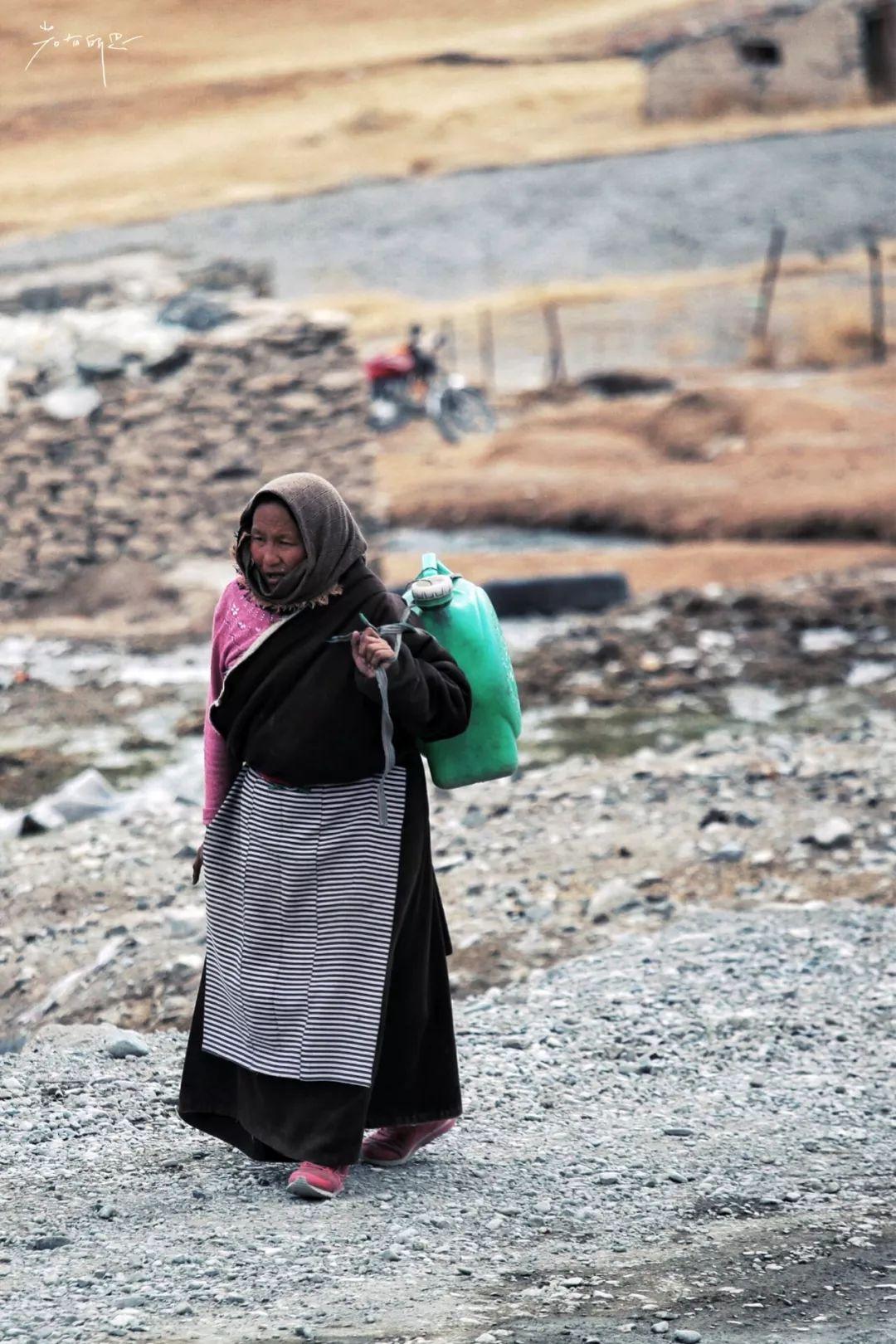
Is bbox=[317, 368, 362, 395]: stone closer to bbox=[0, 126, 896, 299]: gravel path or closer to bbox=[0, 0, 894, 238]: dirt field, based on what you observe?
bbox=[0, 126, 896, 299]: gravel path

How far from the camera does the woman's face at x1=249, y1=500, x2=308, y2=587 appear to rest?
310 centimetres

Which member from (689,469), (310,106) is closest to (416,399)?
(689,469)

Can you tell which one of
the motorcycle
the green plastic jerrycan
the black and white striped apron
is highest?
the green plastic jerrycan

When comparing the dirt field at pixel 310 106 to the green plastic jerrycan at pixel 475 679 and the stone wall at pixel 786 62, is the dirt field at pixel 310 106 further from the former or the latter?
the green plastic jerrycan at pixel 475 679

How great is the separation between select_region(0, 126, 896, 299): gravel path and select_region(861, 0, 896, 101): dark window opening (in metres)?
2.24

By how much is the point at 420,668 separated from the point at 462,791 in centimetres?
383

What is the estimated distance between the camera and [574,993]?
183 inches

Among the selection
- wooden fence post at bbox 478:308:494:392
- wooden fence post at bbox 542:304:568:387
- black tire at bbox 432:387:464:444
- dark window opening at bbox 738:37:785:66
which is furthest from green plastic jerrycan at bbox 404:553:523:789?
dark window opening at bbox 738:37:785:66

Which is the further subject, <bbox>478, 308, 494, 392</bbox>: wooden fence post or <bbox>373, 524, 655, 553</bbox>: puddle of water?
<bbox>478, 308, 494, 392</bbox>: wooden fence post

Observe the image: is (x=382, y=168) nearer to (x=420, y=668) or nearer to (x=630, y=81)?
(x=630, y=81)

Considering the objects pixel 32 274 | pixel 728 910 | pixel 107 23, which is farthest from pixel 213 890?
pixel 107 23

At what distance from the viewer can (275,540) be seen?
3.12 metres

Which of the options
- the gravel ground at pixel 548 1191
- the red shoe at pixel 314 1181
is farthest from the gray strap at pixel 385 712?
the gravel ground at pixel 548 1191

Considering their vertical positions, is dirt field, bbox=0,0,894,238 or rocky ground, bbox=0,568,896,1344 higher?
dirt field, bbox=0,0,894,238
